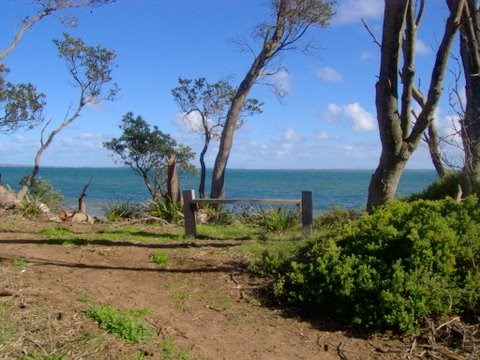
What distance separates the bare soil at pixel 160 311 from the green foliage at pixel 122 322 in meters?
0.07

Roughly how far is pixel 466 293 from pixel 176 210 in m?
9.42

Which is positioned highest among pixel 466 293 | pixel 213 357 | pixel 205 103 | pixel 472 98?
pixel 205 103

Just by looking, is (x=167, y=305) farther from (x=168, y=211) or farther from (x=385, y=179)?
(x=168, y=211)

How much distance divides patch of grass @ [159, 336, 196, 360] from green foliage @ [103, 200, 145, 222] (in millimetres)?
10055

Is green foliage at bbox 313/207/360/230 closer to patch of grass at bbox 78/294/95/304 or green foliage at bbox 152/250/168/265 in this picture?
green foliage at bbox 152/250/168/265

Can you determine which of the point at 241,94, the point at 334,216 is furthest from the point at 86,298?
the point at 241,94

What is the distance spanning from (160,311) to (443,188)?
16.5ft

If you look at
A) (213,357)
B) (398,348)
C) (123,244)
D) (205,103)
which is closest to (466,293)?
(398,348)

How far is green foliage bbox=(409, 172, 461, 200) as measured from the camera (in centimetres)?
844

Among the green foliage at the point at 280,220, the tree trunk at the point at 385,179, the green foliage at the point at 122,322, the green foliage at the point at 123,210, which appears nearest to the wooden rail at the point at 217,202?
the green foliage at the point at 280,220

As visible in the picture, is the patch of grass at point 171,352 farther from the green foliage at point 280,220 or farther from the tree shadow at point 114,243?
the green foliage at point 280,220

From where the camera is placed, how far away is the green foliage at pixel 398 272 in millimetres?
5227

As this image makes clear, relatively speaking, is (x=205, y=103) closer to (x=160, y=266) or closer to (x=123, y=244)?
(x=123, y=244)

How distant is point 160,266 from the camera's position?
297 inches
